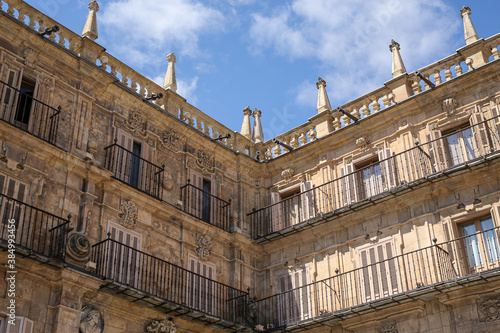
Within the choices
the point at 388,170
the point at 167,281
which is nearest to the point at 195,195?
the point at 167,281

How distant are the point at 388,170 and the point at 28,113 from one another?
372 inches

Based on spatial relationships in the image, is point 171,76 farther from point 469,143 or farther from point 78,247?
point 469,143

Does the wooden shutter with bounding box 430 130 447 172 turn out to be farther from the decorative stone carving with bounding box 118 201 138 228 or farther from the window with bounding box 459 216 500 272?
the decorative stone carving with bounding box 118 201 138 228

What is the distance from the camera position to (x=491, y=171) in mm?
15586

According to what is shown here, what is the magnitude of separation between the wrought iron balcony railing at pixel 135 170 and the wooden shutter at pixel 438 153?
23.4 ft

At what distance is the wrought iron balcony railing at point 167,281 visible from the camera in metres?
15.0

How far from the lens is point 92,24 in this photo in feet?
57.4

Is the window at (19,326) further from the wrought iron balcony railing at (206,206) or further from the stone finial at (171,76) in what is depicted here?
the stone finial at (171,76)

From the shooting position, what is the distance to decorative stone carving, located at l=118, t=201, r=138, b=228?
632 inches

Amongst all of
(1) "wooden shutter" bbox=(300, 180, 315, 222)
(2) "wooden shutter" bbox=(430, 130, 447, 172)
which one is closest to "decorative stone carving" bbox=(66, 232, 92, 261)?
(1) "wooden shutter" bbox=(300, 180, 315, 222)

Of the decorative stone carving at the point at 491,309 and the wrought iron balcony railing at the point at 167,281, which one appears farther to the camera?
the wrought iron balcony railing at the point at 167,281

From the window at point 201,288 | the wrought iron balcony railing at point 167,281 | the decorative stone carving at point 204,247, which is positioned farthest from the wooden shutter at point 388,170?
the window at point 201,288

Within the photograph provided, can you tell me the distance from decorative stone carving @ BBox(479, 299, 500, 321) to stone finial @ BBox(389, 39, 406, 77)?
7180 mm

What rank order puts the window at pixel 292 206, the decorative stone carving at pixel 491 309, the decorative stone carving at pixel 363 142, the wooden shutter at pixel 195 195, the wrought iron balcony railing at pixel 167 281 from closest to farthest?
the decorative stone carving at pixel 491 309
the wrought iron balcony railing at pixel 167 281
the wooden shutter at pixel 195 195
the decorative stone carving at pixel 363 142
the window at pixel 292 206
